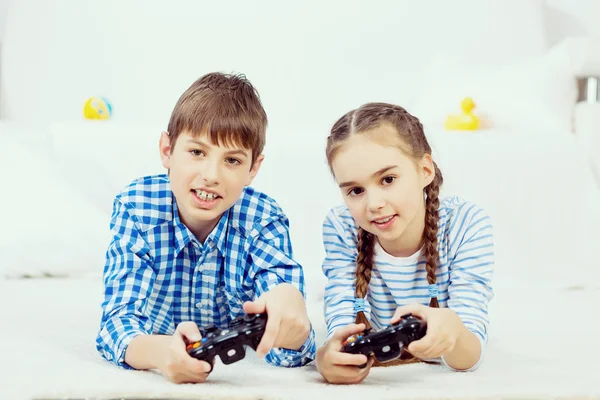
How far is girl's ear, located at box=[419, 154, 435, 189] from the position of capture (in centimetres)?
108

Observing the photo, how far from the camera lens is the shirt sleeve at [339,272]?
109 cm

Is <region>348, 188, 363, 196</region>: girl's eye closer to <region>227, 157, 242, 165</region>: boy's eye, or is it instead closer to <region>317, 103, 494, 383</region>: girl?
<region>317, 103, 494, 383</region>: girl

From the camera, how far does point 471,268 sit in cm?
108

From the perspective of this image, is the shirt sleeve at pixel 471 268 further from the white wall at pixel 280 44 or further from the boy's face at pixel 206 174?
the white wall at pixel 280 44

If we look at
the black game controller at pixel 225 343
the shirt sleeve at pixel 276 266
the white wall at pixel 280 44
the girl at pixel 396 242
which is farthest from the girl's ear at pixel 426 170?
the white wall at pixel 280 44

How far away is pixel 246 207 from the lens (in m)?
1.15

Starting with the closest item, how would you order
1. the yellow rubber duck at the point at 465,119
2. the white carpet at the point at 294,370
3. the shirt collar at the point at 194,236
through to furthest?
1. the white carpet at the point at 294,370
2. the shirt collar at the point at 194,236
3. the yellow rubber duck at the point at 465,119

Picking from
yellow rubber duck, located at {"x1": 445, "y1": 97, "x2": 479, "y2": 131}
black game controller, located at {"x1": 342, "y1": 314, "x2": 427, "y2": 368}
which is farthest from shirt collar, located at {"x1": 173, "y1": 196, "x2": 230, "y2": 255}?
yellow rubber duck, located at {"x1": 445, "y1": 97, "x2": 479, "y2": 131}

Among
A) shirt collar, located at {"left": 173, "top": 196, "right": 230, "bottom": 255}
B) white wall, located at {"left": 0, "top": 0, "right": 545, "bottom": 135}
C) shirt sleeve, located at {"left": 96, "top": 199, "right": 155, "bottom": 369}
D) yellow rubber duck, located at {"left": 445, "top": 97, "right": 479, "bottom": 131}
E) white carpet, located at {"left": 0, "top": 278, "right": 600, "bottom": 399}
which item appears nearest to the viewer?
white carpet, located at {"left": 0, "top": 278, "right": 600, "bottom": 399}

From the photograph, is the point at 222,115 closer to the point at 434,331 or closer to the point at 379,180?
the point at 379,180

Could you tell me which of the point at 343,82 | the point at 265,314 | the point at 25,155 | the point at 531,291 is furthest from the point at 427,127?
the point at 265,314

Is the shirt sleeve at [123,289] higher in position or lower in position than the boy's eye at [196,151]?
lower

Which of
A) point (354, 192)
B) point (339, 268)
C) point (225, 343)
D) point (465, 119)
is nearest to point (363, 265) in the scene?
point (339, 268)

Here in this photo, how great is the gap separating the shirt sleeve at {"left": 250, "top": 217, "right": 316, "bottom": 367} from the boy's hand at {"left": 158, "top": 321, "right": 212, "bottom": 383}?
20cm
